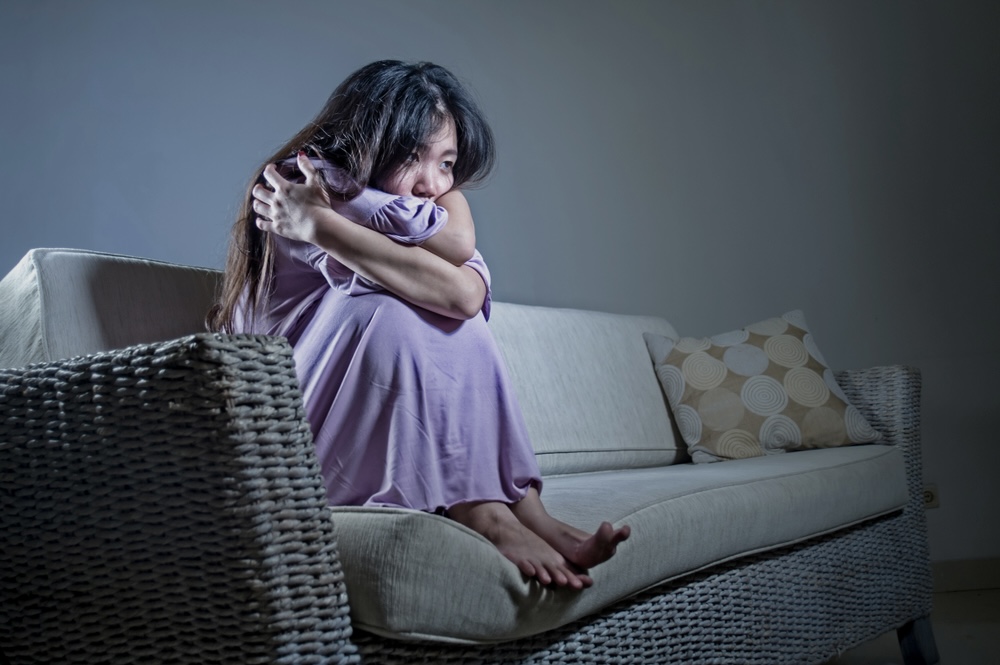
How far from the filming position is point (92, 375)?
2.93ft

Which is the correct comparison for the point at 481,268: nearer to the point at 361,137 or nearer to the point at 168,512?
the point at 361,137

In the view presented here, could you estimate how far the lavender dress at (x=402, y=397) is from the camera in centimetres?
109

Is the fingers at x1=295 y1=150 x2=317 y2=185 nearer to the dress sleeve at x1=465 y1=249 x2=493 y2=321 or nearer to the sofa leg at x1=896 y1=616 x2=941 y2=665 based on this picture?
the dress sleeve at x1=465 y1=249 x2=493 y2=321

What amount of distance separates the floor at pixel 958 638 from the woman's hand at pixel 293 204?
162cm

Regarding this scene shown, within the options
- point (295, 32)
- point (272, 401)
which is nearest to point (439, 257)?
point (272, 401)

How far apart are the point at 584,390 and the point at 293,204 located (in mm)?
1075

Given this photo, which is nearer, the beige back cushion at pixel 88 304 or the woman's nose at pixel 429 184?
the beige back cushion at pixel 88 304

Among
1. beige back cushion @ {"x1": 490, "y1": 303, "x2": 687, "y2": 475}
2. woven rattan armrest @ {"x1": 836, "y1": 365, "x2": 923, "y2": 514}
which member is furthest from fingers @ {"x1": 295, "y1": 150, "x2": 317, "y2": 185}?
woven rattan armrest @ {"x1": 836, "y1": 365, "x2": 923, "y2": 514}

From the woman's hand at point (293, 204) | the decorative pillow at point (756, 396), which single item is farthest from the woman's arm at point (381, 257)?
the decorative pillow at point (756, 396)

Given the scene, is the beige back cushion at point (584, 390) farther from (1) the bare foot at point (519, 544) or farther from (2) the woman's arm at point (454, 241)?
(1) the bare foot at point (519, 544)

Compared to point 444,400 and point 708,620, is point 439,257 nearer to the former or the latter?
point 444,400

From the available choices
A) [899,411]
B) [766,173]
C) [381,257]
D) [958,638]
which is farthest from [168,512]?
[766,173]

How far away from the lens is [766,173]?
307 centimetres

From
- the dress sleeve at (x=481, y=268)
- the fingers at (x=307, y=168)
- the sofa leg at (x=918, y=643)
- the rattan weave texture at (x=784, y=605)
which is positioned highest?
the fingers at (x=307, y=168)
